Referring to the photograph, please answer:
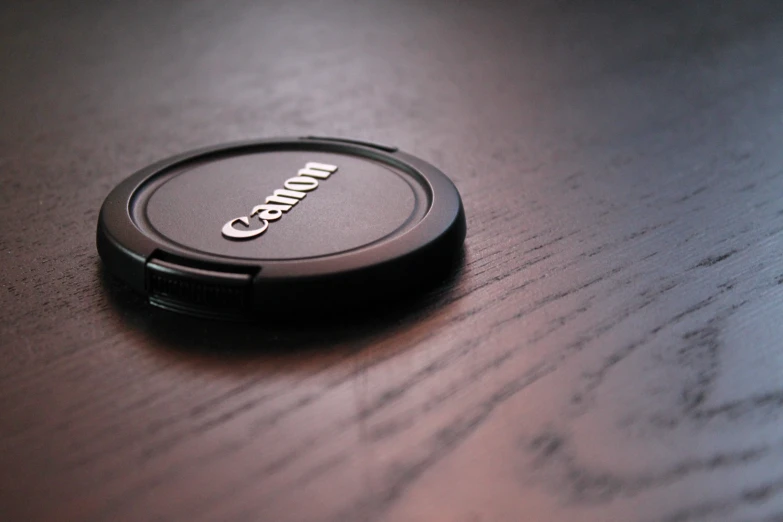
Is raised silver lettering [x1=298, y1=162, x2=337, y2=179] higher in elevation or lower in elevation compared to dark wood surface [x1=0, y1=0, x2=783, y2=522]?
higher

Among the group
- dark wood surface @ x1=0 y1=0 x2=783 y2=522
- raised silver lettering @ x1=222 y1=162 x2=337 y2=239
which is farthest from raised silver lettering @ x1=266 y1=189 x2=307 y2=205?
dark wood surface @ x1=0 y1=0 x2=783 y2=522

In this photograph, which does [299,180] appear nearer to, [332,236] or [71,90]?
[332,236]

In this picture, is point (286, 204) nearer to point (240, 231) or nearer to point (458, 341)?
point (240, 231)

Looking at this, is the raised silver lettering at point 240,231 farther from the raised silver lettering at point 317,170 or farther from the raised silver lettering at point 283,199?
the raised silver lettering at point 317,170

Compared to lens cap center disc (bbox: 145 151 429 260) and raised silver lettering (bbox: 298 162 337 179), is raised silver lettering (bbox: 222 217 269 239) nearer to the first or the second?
lens cap center disc (bbox: 145 151 429 260)

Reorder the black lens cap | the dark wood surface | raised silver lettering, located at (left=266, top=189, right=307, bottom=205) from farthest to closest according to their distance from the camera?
1. raised silver lettering, located at (left=266, top=189, right=307, bottom=205)
2. the black lens cap
3. the dark wood surface

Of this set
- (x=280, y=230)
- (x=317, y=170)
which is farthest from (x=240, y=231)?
(x=317, y=170)

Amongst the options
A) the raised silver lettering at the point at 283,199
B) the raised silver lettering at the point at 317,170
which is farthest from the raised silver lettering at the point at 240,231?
the raised silver lettering at the point at 317,170

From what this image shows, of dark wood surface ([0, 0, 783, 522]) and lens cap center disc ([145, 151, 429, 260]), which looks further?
lens cap center disc ([145, 151, 429, 260])

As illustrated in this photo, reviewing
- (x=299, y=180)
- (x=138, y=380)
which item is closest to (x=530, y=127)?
(x=299, y=180)
